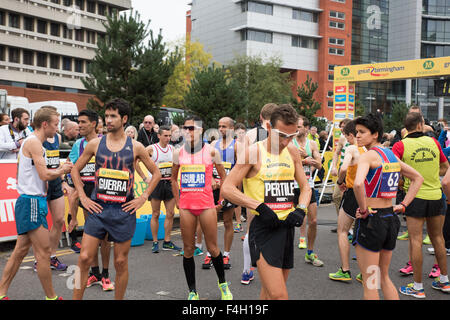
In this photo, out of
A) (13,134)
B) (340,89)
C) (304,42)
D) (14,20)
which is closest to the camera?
(13,134)

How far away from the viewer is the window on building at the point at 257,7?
211ft

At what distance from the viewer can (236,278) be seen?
627 centimetres

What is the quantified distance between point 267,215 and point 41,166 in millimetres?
2743

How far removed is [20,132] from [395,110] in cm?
4528

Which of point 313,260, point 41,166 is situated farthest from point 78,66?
point 41,166

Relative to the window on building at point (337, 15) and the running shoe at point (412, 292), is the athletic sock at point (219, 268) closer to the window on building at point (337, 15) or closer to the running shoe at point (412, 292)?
the running shoe at point (412, 292)

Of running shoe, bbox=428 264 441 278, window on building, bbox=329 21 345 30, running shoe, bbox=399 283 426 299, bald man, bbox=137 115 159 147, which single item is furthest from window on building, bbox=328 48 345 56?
running shoe, bbox=399 283 426 299

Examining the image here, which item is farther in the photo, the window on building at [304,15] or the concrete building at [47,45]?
the window on building at [304,15]

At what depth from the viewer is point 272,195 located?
151 inches

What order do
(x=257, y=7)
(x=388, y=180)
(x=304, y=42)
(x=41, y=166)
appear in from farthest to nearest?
(x=304, y=42) → (x=257, y=7) → (x=41, y=166) → (x=388, y=180)

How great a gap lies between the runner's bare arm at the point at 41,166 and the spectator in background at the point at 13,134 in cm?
438

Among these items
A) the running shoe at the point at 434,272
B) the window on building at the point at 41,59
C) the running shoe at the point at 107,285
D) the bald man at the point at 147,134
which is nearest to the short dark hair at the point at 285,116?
the running shoe at the point at 107,285

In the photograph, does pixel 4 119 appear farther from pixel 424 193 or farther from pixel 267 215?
pixel 424 193
